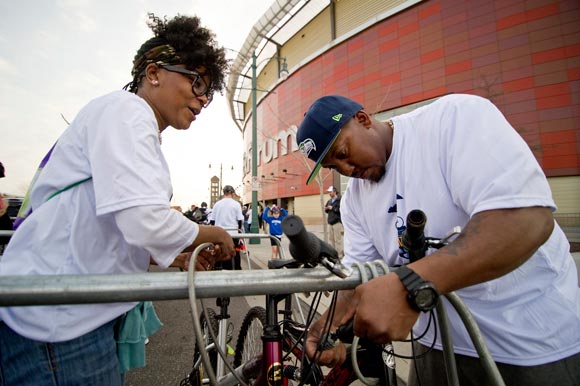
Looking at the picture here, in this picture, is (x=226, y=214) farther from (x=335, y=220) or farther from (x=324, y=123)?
(x=324, y=123)

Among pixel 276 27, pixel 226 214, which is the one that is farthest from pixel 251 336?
pixel 276 27

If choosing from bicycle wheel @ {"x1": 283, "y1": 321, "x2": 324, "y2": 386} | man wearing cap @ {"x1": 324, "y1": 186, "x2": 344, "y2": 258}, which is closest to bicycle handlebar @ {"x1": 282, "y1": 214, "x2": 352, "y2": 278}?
bicycle wheel @ {"x1": 283, "y1": 321, "x2": 324, "y2": 386}

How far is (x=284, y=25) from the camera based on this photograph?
25.1m

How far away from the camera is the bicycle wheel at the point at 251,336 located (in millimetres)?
2570

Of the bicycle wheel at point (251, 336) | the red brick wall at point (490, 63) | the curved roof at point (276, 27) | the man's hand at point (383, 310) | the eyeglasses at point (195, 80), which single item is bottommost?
the bicycle wheel at point (251, 336)

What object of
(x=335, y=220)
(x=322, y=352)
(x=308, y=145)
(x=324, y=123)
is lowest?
(x=322, y=352)

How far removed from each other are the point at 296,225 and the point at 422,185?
960 millimetres

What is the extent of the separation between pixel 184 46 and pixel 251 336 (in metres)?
2.63

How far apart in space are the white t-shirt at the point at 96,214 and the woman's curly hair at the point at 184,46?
1.82ft

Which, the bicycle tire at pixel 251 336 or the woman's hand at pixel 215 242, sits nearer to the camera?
the woman's hand at pixel 215 242

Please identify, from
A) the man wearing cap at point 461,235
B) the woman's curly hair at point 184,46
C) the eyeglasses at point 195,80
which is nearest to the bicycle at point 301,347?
the man wearing cap at point 461,235

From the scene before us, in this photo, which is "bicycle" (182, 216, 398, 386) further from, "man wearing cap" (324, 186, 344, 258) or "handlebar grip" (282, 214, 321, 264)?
"man wearing cap" (324, 186, 344, 258)

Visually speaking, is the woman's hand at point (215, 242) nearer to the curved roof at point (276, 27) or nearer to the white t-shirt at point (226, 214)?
the white t-shirt at point (226, 214)

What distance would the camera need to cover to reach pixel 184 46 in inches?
62.8
